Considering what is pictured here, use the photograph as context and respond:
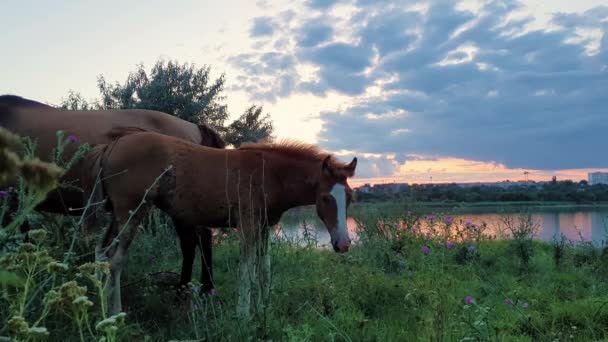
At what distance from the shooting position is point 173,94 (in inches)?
672

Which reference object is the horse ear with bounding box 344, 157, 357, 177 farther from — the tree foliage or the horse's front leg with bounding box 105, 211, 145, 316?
the tree foliage

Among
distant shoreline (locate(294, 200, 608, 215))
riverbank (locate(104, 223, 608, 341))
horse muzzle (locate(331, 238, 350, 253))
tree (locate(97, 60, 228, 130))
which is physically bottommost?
riverbank (locate(104, 223, 608, 341))

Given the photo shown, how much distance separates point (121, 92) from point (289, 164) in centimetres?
1401

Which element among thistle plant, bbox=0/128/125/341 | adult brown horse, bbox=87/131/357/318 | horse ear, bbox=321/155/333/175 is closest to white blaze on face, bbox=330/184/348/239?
Answer: adult brown horse, bbox=87/131/357/318

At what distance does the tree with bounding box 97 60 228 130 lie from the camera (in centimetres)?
1659

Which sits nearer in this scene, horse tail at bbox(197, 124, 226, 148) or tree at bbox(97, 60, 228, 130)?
horse tail at bbox(197, 124, 226, 148)

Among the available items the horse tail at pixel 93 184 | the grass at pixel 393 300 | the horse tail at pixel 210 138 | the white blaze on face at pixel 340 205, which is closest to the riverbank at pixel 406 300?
the grass at pixel 393 300

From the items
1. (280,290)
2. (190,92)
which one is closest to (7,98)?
(280,290)

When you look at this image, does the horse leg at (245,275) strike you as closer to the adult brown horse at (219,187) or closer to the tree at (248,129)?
the adult brown horse at (219,187)

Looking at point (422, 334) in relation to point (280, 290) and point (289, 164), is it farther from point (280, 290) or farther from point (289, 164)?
point (289, 164)

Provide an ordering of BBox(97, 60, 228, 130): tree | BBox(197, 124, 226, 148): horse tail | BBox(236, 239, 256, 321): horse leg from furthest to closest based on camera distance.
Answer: BBox(97, 60, 228, 130): tree → BBox(197, 124, 226, 148): horse tail → BBox(236, 239, 256, 321): horse leg

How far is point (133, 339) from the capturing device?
373cm

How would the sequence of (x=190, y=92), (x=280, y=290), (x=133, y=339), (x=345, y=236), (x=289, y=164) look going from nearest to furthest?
(x=133, y=339)
(x=280, y=290)
(x=345, y=236)
(x=289, y=164)
(x=190, y=92)

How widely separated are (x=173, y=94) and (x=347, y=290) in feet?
43.9
